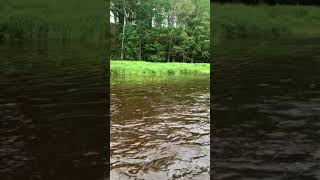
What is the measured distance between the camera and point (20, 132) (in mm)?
11992

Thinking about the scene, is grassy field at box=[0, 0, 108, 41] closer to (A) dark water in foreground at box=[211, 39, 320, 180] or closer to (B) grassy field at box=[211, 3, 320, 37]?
(B) grassy field at box=[211, 3, 320, 37]

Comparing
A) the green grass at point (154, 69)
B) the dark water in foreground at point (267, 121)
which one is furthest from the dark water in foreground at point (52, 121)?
the green grass at point (154, 69)

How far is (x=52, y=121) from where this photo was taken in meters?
13.3

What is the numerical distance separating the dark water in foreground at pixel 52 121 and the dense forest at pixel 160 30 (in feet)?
40.1

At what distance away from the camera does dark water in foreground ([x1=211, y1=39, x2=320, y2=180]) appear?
29.7 feet

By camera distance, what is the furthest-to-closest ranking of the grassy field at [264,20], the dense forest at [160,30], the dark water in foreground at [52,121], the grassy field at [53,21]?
the grassy field at [264,20], the grassy field at [53,21], the dense forest at [160,30], the dark water in foreground at [52,121]

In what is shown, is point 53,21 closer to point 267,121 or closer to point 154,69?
point 154,69

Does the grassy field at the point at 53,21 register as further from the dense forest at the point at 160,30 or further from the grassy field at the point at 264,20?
the grassy field at the point at 264,20

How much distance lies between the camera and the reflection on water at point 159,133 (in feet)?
29.7

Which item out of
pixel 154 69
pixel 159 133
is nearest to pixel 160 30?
pixel 154 69

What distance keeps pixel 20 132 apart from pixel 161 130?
362 cm

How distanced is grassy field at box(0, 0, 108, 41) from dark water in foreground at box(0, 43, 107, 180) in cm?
1659

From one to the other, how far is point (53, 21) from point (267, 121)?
36.8m

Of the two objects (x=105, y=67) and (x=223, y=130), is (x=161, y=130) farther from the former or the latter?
(x=105, y=67)
